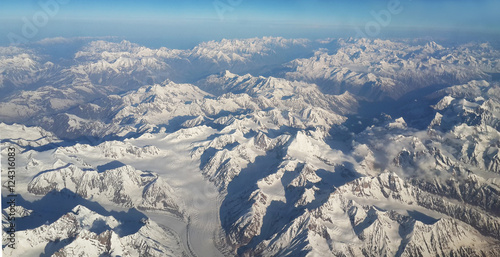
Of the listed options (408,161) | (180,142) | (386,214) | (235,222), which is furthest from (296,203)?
(180,142)

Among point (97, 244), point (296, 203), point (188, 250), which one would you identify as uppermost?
point (97, 244)

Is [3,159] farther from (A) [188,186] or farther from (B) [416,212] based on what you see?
(B) [416,212]

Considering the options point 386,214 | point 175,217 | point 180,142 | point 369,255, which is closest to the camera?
point 369,255

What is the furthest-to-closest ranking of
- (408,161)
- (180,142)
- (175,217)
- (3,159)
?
(180,142)
(408,161)
(3,159)
(175,217)

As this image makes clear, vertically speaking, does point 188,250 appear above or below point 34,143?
below

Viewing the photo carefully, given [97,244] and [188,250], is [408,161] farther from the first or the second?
[97,244]

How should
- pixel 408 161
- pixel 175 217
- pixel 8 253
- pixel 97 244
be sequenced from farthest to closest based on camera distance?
pixel 408 161, pixel 175 217, pixel 97 244, pixel 8 253

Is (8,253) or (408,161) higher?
(8,253)

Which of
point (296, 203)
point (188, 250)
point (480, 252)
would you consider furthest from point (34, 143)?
point (480, 252)

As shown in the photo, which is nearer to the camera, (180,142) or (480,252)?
(480,252)
